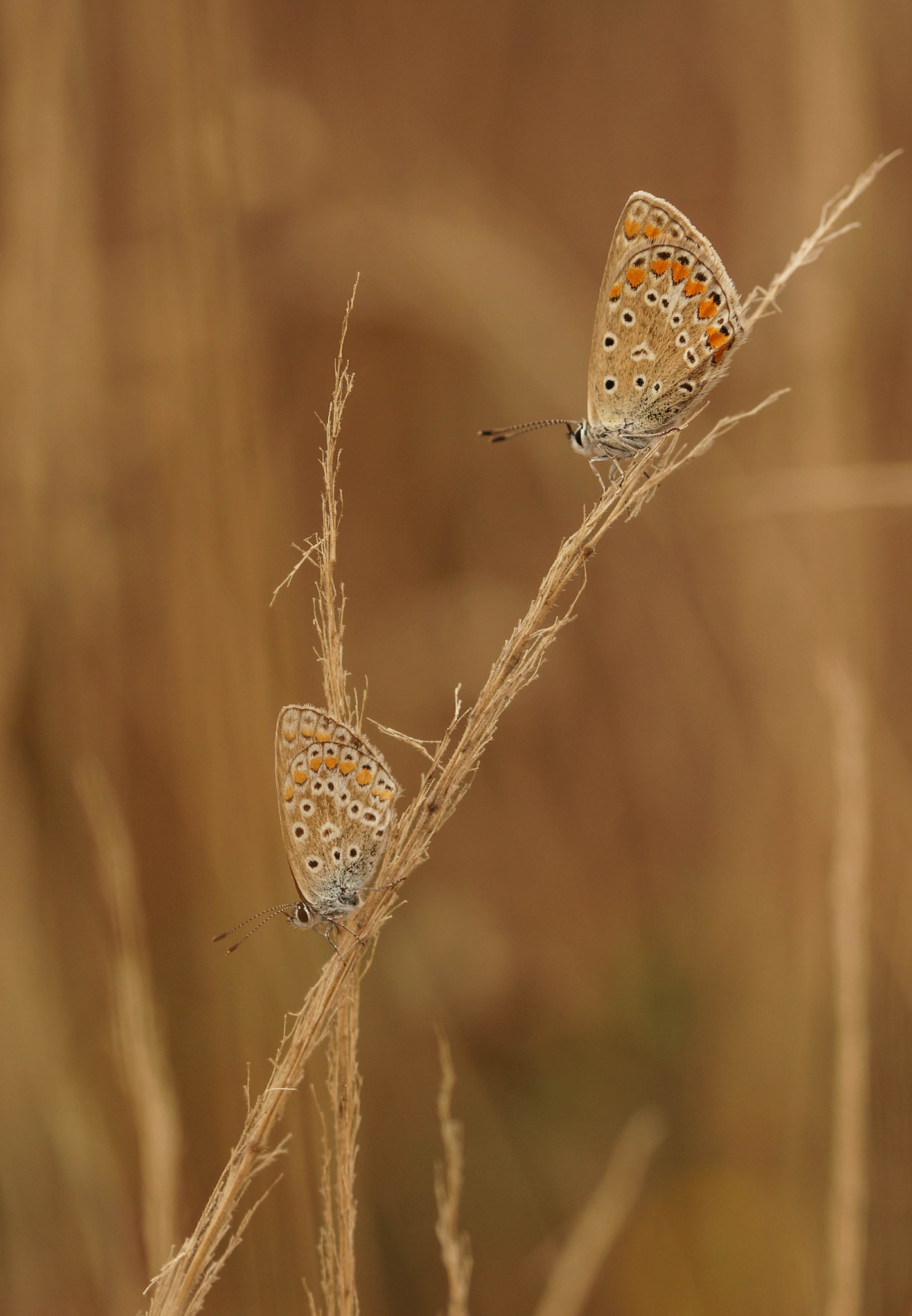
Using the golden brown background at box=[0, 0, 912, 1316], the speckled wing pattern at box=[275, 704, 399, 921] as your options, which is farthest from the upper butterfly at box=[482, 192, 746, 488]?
the speckled wing pattern at box=[275, 704, 399, 921]

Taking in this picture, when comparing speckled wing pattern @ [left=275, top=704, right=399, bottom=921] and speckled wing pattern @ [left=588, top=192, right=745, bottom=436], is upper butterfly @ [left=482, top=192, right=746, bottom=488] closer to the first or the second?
speckled wing pattern @ [left=588, top=192, right=745, bottom=436]

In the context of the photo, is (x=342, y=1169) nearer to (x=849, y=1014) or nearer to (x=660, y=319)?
(x=849, y=1014)

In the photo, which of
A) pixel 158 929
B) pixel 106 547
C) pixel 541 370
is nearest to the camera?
pixel 541 370

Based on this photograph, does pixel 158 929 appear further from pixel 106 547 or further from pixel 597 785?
pixel 597 785

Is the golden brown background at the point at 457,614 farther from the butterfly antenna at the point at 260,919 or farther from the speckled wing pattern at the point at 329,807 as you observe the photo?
the speckled wing pattern at the point at 329,807

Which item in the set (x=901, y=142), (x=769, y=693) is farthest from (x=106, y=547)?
(x=901, y=142)

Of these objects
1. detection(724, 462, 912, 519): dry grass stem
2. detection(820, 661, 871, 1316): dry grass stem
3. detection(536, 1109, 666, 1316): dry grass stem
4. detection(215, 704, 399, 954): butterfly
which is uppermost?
detection(724, 462, 912, 519): dry grass stem
